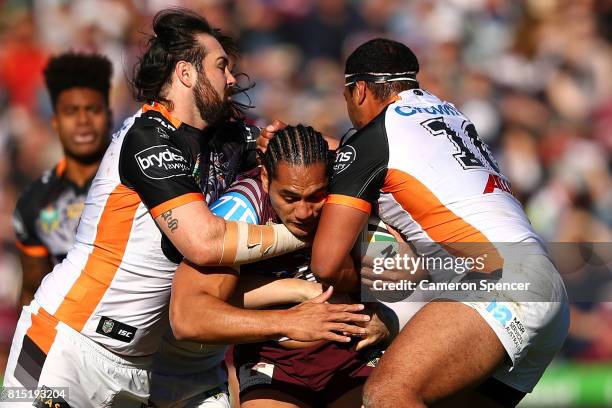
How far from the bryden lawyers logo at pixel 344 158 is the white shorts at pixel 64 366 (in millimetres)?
1509

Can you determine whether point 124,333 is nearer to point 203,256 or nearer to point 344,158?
point 203,256

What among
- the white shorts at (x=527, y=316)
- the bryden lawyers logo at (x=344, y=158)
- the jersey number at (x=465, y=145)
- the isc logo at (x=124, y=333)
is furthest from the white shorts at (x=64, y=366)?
the jersey number at (x=465, y=145)

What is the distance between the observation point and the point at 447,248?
460cm

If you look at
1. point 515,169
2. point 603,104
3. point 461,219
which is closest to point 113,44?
point 515,169

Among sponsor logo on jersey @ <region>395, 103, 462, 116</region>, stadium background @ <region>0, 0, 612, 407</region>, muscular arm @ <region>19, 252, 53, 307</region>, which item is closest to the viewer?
sponsor logo on jersey @ <region>395, 103, 462, 116</region>

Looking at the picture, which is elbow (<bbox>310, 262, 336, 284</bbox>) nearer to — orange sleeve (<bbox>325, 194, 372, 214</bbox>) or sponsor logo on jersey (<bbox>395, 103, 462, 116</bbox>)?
orange sleeve (<bbox>325, 194, 372, 214</bbox>)

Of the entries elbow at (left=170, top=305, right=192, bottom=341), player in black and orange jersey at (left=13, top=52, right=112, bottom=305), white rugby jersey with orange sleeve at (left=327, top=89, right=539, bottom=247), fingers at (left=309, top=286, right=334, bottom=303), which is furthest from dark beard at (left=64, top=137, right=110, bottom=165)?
fingers at (left=309, top=286, right=334, bottom=303)

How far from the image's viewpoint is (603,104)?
10281 millimetres

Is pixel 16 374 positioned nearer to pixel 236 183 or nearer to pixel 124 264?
pixel 124 264

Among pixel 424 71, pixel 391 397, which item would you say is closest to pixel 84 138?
pixel 391 397

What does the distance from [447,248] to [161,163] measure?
1.40 metres

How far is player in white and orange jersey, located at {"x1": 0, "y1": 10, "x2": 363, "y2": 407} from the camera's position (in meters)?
4.62

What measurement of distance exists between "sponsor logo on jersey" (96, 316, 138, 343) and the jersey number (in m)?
1.79

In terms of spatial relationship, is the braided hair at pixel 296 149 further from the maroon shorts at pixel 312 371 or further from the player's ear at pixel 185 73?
the maroon shorts at pixel 312 371
